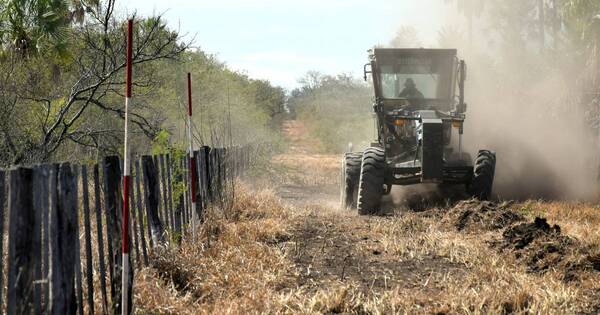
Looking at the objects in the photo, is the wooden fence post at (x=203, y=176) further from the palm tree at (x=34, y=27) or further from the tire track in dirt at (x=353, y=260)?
the palm tree at (x=34, y=27)

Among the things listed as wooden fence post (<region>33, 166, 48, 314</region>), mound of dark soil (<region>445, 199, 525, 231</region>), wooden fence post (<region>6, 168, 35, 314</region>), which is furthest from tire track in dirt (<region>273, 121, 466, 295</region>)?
wooden fence post (<region>6, 168, 35, 314</region>)

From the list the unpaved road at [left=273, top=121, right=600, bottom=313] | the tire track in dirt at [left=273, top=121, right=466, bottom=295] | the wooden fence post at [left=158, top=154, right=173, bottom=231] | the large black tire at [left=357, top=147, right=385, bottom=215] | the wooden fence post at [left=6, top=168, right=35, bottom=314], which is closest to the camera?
the wooden fence post at [left=6, top=168, right=35, bottom=314]

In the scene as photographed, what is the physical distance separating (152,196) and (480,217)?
5.09 metres

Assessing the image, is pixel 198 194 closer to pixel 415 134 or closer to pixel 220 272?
pixel 220 272

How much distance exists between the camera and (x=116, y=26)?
1552 cm

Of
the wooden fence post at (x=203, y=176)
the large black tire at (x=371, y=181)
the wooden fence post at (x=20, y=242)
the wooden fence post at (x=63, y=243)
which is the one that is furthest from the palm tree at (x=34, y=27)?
the wooden fence post at (x=20, y=242)

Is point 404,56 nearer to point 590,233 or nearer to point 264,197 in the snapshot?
point 264,197

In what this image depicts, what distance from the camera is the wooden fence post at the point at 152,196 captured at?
745 cm

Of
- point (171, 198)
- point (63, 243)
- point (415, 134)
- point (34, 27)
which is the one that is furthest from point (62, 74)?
point (63, 243)

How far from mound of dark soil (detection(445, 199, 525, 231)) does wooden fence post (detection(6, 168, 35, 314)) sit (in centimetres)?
713

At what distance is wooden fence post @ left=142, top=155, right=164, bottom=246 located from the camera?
Result: 745 centimetres

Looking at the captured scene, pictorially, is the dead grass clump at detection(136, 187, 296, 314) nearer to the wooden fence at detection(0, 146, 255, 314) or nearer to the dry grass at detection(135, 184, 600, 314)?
the dry grass at detection(135, 184, 600, 314)

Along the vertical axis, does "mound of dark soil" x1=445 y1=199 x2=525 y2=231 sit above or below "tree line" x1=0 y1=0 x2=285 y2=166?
below

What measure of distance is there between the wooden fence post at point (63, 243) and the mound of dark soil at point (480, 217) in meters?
6.61
